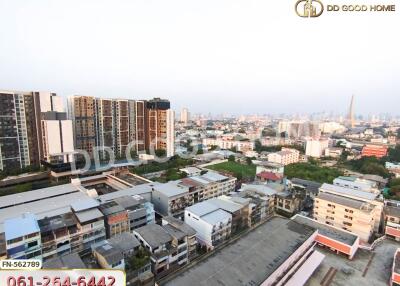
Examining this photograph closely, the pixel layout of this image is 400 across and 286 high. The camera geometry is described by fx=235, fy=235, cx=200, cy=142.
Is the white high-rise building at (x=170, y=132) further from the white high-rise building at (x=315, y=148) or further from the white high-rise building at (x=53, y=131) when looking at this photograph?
the white high-rise building at (x=315, y=148)

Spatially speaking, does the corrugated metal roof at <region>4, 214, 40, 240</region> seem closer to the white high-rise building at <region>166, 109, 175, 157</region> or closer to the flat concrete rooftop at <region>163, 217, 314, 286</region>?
the flat concrete rooftop at <region>163, 217, 314, 286</region>

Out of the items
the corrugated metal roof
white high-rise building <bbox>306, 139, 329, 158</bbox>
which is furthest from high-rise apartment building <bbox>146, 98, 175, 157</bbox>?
white high-rise building <bbox>306, 139, 329, 158</bbox>

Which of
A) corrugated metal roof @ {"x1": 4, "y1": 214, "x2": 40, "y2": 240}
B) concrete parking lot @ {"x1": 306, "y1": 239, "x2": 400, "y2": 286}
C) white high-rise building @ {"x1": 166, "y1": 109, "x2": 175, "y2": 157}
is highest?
white high-rise building @ {"x1": 166, "y1": 109, "x2": 175, "y2": 157}

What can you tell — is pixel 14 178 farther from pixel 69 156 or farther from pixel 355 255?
pixel 355 255

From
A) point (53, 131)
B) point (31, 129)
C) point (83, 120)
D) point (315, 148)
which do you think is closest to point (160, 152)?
point (83, 120)

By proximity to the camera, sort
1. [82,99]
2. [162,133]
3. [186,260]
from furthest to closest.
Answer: [162,133] < [82,99] < [186,260]

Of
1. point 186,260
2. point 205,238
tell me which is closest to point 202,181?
point 205,238

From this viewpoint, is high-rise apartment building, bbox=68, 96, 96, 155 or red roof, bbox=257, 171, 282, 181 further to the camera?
high-rise apartment building, bbox=68, 96, 96, 155
